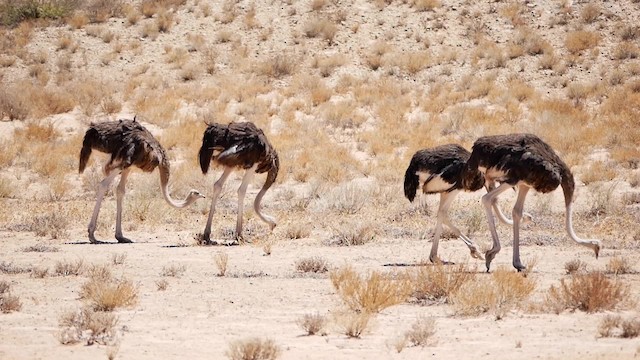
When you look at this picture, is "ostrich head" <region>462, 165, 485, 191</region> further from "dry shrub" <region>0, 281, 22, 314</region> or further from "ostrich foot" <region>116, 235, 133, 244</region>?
"dry shrub" <region>0, 281, 22, 314</region>

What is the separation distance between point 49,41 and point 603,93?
1861cm

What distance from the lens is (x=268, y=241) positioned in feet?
51.2

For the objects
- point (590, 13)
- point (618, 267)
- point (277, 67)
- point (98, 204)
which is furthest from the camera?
point (590, 13)

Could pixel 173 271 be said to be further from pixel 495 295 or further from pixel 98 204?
pixel 495 295

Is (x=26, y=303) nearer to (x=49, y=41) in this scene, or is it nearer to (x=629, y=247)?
(x=629, y=247)

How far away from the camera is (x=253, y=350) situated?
8.05 metres

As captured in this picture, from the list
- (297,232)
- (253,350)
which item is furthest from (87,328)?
(297,232)

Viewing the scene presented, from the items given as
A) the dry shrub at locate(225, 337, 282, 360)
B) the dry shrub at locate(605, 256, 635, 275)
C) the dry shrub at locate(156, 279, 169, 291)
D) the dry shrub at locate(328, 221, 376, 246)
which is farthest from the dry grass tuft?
the dry shrub at locate(605, 256, 635, 275)

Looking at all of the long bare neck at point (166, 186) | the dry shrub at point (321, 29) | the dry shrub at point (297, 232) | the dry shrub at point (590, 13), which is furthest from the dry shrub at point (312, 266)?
the dry shrub at point (590, 13)

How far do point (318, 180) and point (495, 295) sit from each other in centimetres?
1154

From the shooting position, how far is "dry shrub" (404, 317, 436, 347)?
28.9ft

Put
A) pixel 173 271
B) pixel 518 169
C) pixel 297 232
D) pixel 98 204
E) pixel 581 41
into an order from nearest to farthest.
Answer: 1. pixel 518 169
2. pixel 173 271
3. pixel 98 204
4. pixel 297 232
5. pixel 581 41

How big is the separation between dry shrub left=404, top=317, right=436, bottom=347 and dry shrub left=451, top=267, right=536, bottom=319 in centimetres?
91

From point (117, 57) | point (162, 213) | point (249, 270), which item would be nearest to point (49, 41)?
point (117, 57)
